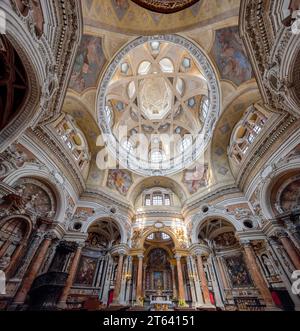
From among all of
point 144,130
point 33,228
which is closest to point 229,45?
point 144,130

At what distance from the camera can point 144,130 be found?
20344mm

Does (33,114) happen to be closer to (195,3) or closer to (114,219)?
(114,219)

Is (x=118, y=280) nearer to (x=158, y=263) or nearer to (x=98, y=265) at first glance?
(x=98, y=265)

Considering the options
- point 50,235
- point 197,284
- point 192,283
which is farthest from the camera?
point 192,283

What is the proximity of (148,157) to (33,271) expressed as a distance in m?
14.7

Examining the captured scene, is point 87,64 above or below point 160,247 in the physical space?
above

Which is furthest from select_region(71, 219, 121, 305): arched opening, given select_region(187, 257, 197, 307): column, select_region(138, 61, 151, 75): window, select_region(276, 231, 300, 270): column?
select_region(138, 61, 151, 75): window

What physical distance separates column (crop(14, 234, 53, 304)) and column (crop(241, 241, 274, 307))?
12256 millimetres

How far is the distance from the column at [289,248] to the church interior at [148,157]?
6 centimetres

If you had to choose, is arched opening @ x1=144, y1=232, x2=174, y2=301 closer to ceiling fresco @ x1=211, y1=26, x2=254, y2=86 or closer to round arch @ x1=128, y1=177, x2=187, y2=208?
round arch @ x1=128, y1=177, x2=187, y2=208

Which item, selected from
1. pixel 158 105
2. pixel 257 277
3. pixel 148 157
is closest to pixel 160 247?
pixel 257 277

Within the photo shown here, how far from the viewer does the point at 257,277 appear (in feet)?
31.3

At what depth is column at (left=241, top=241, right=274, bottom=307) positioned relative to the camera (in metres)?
8.73
